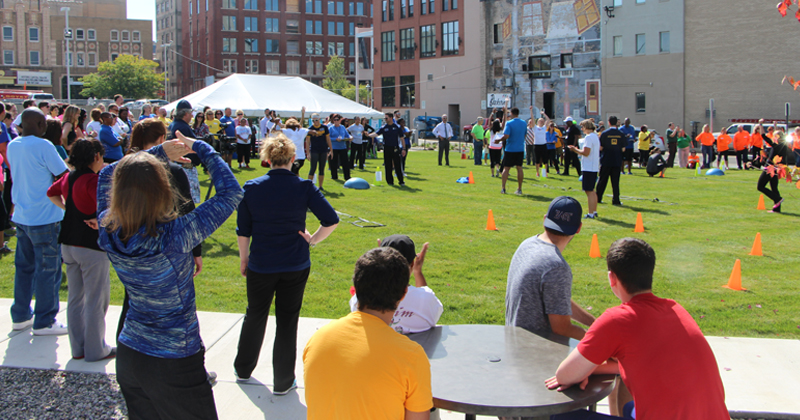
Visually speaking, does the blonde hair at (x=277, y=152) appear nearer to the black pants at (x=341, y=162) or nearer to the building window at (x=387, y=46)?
the black pants at (x=341, y=162)

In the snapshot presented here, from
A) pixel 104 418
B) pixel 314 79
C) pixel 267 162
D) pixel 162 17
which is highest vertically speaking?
pixel 162 17

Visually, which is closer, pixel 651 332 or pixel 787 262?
pixel 651 332

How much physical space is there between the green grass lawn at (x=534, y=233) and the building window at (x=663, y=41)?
1183 inches

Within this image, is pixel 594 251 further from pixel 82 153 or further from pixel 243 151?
pixel 243 151

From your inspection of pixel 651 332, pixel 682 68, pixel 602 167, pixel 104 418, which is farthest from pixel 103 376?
pixel 682 68

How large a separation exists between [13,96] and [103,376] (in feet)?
180

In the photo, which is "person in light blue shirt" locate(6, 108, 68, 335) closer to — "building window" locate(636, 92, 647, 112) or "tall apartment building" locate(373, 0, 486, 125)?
"building window" locate(636, 92, 647, 112)

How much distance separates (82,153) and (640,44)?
46824 mm

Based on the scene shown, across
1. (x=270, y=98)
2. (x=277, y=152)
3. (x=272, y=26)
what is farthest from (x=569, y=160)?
(x=272, y=26)

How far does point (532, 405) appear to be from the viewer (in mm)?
2574

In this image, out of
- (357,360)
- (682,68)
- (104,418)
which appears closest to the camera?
(357,360)

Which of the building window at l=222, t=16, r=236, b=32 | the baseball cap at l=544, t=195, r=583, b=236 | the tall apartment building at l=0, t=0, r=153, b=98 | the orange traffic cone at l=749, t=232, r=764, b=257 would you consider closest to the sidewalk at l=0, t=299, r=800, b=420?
the baseball cap at l=544, t=195, r=583, b=236

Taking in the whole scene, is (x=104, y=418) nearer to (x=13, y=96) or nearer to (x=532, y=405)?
(x=532, y=405)

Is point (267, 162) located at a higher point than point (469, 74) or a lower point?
lower
